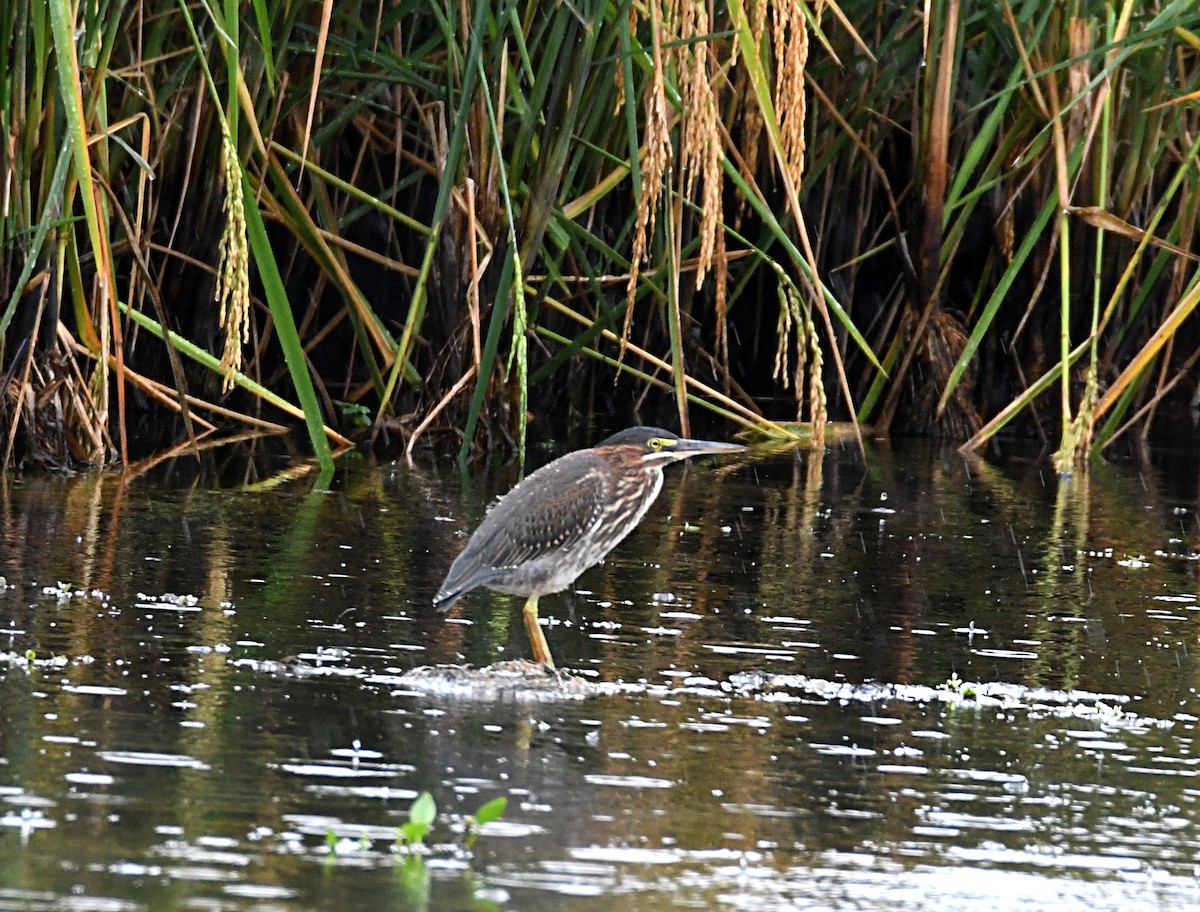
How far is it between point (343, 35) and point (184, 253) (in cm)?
141

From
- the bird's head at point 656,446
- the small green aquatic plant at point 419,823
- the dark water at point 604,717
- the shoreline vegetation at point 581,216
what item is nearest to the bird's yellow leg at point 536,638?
the dark water at point 604,717

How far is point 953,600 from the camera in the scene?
26.1 feet

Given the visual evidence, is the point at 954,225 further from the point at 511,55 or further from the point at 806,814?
the point at 806,814

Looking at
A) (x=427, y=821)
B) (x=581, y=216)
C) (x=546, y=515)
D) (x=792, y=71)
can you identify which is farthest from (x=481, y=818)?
(x=581, y=216)

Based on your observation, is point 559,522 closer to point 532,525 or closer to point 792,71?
point 532,525

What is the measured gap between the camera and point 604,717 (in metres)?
5.67

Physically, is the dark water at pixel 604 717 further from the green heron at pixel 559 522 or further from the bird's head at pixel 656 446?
the bird's head at pixel 656 446

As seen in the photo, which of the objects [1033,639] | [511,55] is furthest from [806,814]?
[511,55]

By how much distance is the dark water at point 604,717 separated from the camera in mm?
4199

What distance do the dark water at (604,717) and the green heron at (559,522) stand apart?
8.8 inches

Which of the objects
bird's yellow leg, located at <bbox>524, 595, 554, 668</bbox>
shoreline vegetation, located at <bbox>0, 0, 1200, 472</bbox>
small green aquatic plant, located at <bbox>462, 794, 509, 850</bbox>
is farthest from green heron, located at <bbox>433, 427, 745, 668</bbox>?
small green aquatic plant, located at <bbox>462, 794, 509, 850</bbox>

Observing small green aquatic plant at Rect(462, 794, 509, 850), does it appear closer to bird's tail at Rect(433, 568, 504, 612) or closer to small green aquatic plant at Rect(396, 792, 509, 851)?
small green aquatic plant at Rect(396, 792, 509, 851)

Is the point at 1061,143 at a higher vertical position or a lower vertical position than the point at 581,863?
higher

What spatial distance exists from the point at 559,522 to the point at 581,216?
575 centimetres
